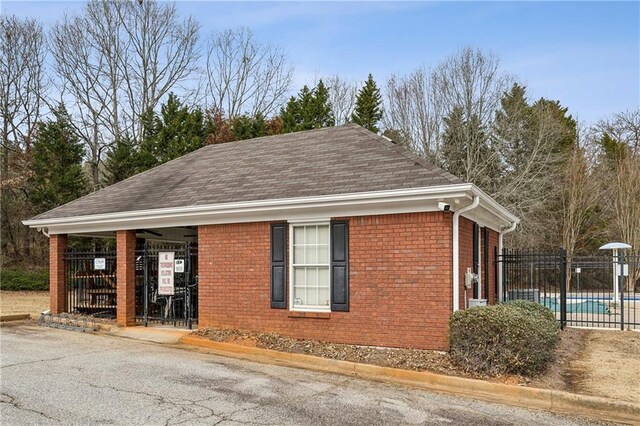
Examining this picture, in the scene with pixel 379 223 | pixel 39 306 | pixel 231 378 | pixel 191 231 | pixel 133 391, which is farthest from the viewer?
pixel 39 306

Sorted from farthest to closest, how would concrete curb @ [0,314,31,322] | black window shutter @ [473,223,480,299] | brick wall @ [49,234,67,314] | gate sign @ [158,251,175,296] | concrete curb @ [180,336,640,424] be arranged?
brick wall @ [49,234,67,314] → concrete curb @ [0,314,31,322] → gate sign @ [158,251,175,296] → black window shutter @ [473,223,480,299] → concrete curb @ [180,336,640,424]

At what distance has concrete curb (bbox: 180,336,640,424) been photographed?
682 centimetres

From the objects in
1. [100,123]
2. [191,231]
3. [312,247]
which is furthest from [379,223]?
[100,123]

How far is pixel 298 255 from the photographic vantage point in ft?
35.4

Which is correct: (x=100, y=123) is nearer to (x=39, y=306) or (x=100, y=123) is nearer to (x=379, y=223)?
(x=39, y=306)

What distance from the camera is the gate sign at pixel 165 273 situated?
12.7 metres

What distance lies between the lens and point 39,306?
60.4ft

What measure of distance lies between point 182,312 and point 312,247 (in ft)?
18.7

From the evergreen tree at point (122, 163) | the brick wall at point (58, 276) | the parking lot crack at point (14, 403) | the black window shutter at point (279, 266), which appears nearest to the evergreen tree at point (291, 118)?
the evergreen tree at point (122, 163)

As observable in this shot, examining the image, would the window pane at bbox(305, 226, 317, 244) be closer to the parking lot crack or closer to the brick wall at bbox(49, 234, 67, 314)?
the parking lot crack

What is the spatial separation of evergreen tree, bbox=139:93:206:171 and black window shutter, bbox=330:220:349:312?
63.8 ft

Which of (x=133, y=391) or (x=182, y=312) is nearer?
(x=133, y=391)

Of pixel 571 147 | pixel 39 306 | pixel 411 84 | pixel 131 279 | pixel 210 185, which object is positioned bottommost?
pixel 39 306

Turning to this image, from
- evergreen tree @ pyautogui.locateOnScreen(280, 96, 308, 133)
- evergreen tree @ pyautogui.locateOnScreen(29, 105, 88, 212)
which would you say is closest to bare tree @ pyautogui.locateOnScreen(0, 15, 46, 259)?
evergreen tree @ pyautogui.locateOnScreen(29, 105, 88, 212)
